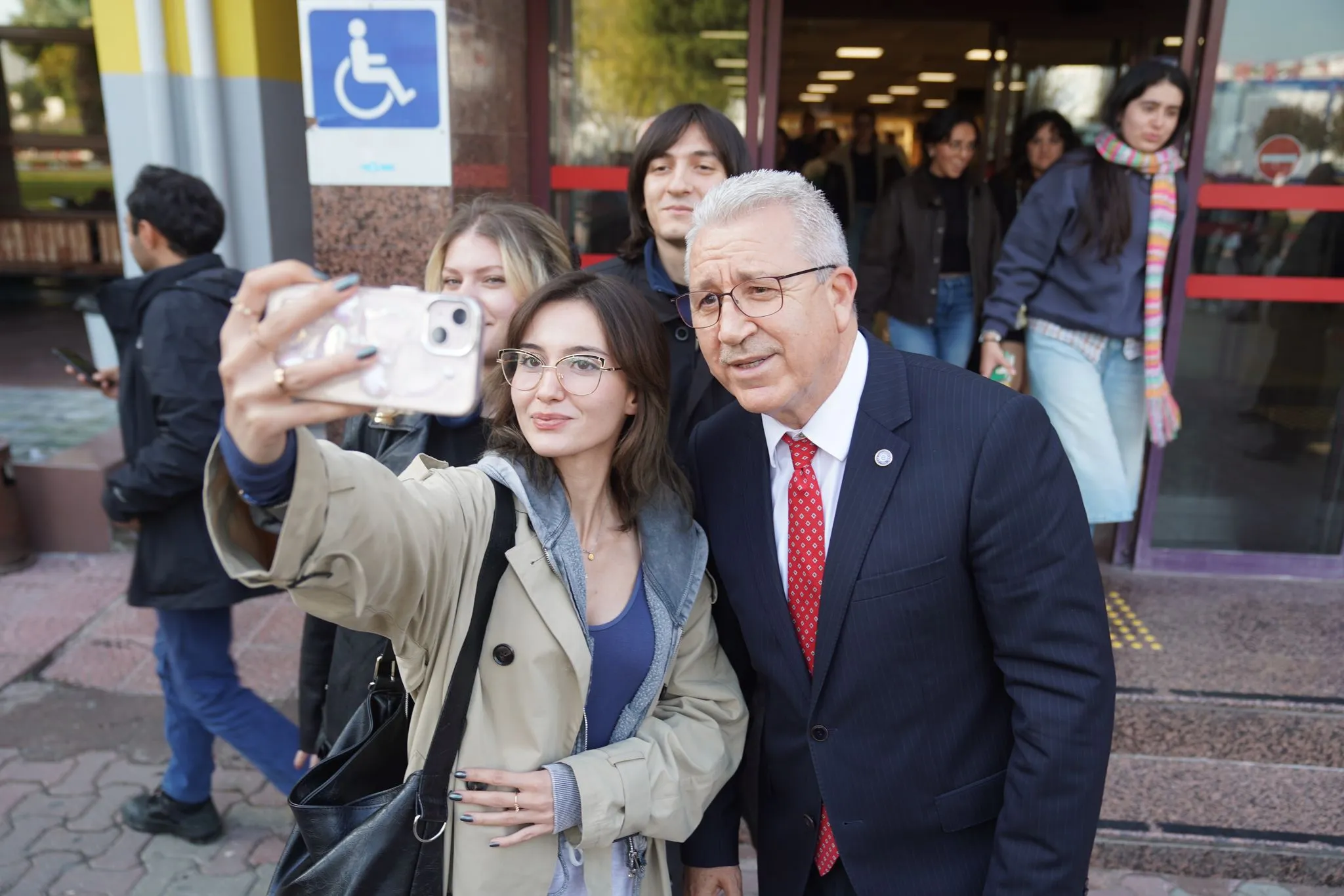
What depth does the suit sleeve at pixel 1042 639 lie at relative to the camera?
1.71 metres

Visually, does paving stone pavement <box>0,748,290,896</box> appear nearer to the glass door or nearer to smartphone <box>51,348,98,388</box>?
smartphone <box>51,348,98,388</box>

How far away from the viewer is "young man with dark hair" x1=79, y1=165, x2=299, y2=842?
120 inches

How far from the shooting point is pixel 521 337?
6.41 feet

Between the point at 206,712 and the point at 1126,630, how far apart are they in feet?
11.7

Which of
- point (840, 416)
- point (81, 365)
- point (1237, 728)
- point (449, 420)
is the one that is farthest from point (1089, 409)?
point (81, 365)

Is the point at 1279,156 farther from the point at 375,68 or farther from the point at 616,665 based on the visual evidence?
the point at 616,665

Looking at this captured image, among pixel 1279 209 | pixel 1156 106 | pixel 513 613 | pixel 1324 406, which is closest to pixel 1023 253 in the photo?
pixel 1156 106

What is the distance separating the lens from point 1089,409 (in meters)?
4.00

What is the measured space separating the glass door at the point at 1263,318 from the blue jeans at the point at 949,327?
A: 3.79 ft

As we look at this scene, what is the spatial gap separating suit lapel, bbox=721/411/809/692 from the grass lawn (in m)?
14.6

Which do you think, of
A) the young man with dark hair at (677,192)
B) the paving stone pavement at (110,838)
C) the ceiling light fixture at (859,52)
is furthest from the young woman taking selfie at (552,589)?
the ceiling light fixture at (859,52)

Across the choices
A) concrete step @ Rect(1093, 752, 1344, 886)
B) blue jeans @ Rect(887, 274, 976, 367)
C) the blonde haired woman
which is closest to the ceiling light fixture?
blue jeans @ Rect(887, 274, 976, 367)

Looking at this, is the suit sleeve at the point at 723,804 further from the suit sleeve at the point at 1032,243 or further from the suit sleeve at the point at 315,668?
the suit sleeve at the point at 1032,243

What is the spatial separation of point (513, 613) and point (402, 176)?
2986 millimetres
